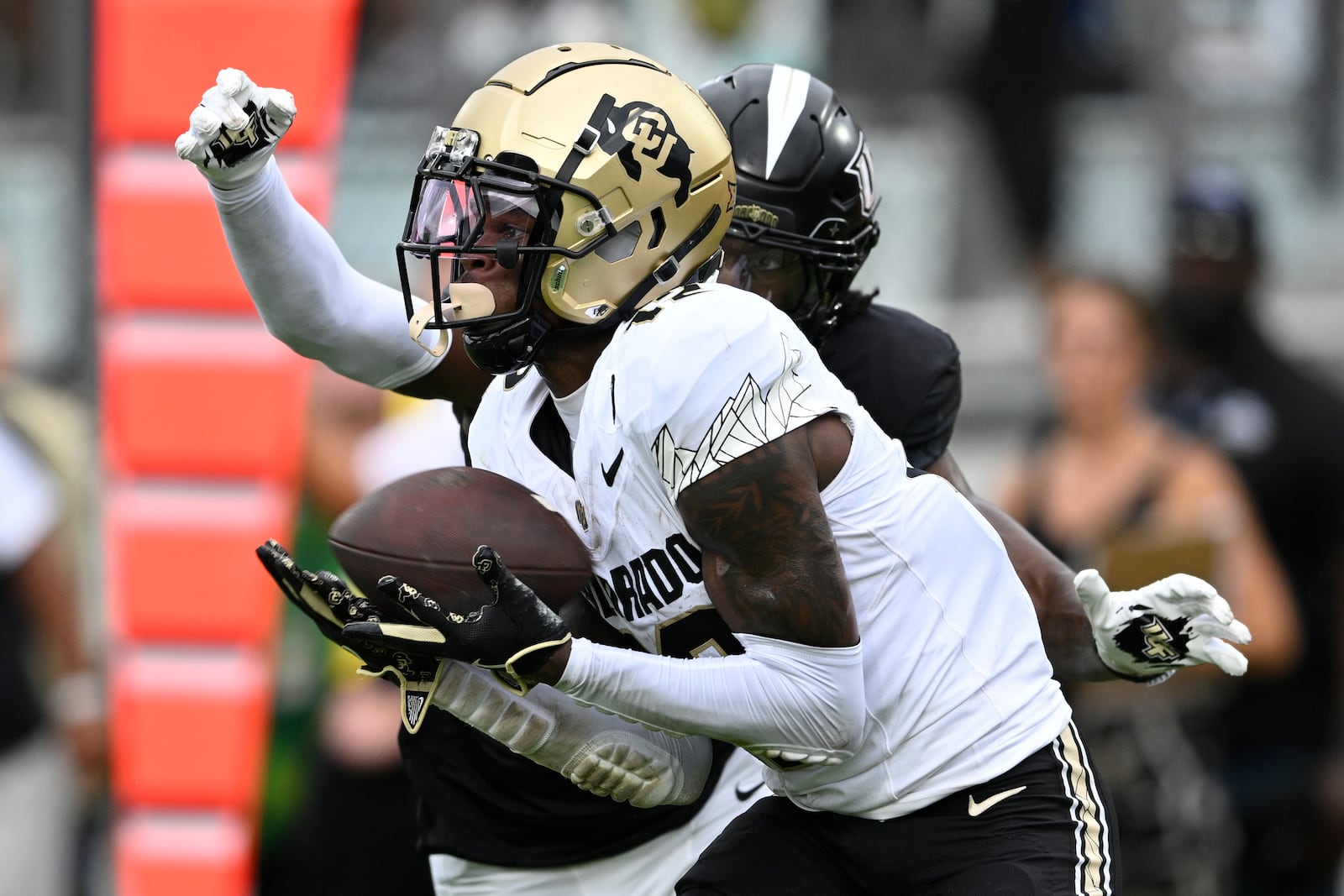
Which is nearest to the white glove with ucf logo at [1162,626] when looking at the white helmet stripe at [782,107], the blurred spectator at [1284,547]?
the white helmet stripe at [782,107]

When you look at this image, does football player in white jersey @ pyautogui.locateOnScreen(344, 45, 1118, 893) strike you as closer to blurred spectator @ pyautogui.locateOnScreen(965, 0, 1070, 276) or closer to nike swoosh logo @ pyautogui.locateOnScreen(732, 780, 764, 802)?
nike swoosh logo @ pyautogui.locateOnScreen(732, 780, 764, 802)

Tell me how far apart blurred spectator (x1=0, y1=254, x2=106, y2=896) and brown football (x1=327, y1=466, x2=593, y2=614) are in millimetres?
2735

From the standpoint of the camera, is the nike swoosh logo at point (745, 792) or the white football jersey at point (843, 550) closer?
the white football jersey at point (843, 550)

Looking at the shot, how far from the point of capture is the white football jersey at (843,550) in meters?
2.72

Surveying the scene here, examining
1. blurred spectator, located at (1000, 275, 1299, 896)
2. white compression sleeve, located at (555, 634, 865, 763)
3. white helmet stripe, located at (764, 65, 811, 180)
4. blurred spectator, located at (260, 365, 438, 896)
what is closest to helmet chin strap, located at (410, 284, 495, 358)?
white compression sleeve, located at (555, 634, 865, 763)

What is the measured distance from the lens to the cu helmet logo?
2.94 metres

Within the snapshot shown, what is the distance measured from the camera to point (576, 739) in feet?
10.1

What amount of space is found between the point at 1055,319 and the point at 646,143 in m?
3.16

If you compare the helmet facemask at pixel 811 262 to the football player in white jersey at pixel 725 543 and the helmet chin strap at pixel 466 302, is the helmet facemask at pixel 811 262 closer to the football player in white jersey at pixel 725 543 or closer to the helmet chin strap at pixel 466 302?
the football player in white jersey at pixel 725 543

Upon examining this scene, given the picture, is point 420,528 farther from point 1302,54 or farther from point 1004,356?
point 1302,54

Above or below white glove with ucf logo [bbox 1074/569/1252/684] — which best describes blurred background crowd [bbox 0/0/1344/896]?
below

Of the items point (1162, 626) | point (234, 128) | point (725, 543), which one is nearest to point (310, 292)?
point (234, 128)

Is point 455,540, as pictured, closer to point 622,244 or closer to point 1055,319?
point 622,244

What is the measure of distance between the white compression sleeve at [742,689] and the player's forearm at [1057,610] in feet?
2.33
